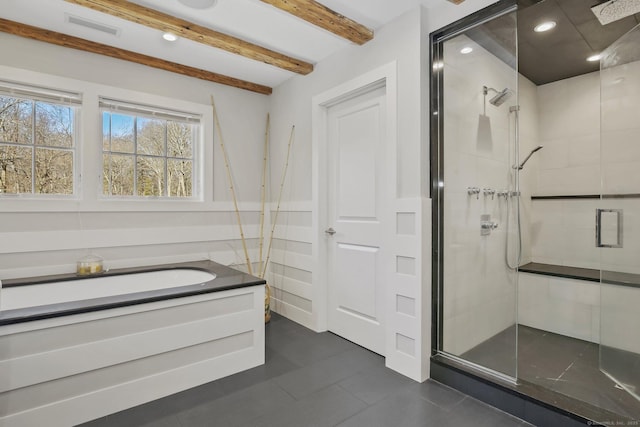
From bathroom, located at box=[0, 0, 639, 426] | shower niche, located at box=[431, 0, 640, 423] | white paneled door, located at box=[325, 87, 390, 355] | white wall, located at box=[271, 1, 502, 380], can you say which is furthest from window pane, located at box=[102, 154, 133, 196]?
shower niche, located at box=[431, 0, 640, 423]

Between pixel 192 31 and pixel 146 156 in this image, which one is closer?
pixel 192 31

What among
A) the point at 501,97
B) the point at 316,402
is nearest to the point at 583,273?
the point at 501,97

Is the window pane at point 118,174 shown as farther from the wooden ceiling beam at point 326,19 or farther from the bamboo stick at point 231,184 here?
the wooden ceiling beam at point 326,19

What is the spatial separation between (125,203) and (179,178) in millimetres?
560

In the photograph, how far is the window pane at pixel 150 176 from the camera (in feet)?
9.85

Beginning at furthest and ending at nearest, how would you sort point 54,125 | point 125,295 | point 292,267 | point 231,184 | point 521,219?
point 231,184 < point 292,267 < point 521,219 < point 54,125 < point 125,295

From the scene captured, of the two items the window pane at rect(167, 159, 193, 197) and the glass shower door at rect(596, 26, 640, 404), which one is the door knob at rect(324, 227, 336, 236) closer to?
the window pane at rect(167, 159, 193, 197)

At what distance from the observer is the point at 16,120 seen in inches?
97.5

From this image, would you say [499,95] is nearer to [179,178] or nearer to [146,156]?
[179,178]

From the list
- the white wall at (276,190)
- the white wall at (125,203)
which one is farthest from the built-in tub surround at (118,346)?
the white wall at (276,190)

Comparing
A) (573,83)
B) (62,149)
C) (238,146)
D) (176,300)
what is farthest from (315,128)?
(573,83)

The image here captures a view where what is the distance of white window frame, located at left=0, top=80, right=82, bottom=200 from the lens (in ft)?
7.90

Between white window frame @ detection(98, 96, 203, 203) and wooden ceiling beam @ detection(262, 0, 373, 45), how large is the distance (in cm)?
154

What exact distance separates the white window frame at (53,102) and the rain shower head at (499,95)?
10.3 feet
